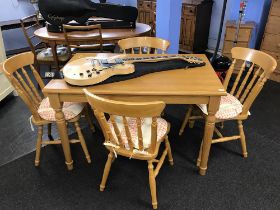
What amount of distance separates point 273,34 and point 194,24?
1.16m

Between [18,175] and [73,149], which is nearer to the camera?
[18,175]

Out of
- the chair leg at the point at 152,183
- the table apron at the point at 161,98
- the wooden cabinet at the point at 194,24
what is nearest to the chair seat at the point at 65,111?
the table apron at the point at 161,98

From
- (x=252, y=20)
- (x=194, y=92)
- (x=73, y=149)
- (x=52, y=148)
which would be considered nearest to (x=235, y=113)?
(x=194, y=92)

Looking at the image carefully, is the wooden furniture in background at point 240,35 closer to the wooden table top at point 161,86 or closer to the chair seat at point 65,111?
the wooden table top at point 161,86

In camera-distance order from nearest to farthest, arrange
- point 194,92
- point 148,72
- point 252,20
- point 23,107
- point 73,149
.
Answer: point 194,92 → point 148,72 → point 73,149 → point 23,107 → point 252,20

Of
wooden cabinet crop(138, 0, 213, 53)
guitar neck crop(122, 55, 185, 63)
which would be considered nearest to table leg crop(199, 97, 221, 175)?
guitar neck crop(122, 55, 185, 63)

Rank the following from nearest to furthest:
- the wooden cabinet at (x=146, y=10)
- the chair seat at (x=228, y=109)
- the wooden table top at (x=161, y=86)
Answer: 1. the wooden table top at (x=161, y=86)
2. the chair seat at (x=228, y=109)
3. the wooden cabinet at (x=146, y=10)

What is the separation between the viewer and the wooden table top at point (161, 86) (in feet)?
4.89

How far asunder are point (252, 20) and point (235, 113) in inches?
92.0

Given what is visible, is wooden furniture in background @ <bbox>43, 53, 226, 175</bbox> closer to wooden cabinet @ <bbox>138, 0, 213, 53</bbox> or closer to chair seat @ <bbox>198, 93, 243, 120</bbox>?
chair seat @ <bbox>198, 93, 243, 120</bbox>

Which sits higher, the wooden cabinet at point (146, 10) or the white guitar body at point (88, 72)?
the white guitar body at point (88, 72)

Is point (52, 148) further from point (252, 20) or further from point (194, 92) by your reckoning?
point (252, 20)

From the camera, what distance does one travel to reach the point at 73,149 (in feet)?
7.11

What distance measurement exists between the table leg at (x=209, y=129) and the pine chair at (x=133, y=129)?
267 millimetres
